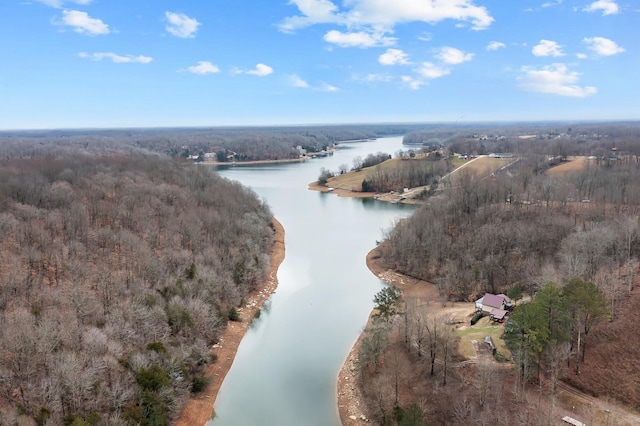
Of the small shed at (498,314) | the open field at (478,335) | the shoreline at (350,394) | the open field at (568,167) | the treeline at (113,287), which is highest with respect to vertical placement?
the open field at (568,167)

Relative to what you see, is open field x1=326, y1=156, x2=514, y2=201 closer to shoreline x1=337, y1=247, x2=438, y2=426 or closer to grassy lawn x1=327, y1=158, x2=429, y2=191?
grassy lawn x1=327, y1=158, x2=429, y2=191

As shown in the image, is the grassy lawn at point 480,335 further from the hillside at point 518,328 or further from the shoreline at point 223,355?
the shoreline at point 223,355

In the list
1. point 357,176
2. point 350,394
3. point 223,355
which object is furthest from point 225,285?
point 357,176

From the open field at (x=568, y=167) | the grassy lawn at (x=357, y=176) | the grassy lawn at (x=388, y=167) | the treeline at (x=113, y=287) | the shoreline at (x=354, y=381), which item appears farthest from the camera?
the grassy lawn at (x=357, y=176)

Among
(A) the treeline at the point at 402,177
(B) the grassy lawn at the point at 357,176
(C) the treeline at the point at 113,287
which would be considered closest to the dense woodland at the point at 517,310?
(C) the treeline at the point at 113,287

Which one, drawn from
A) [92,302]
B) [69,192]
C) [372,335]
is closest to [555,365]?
[372,335]

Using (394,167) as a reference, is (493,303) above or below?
below

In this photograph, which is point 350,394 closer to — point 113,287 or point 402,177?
point 113,287
